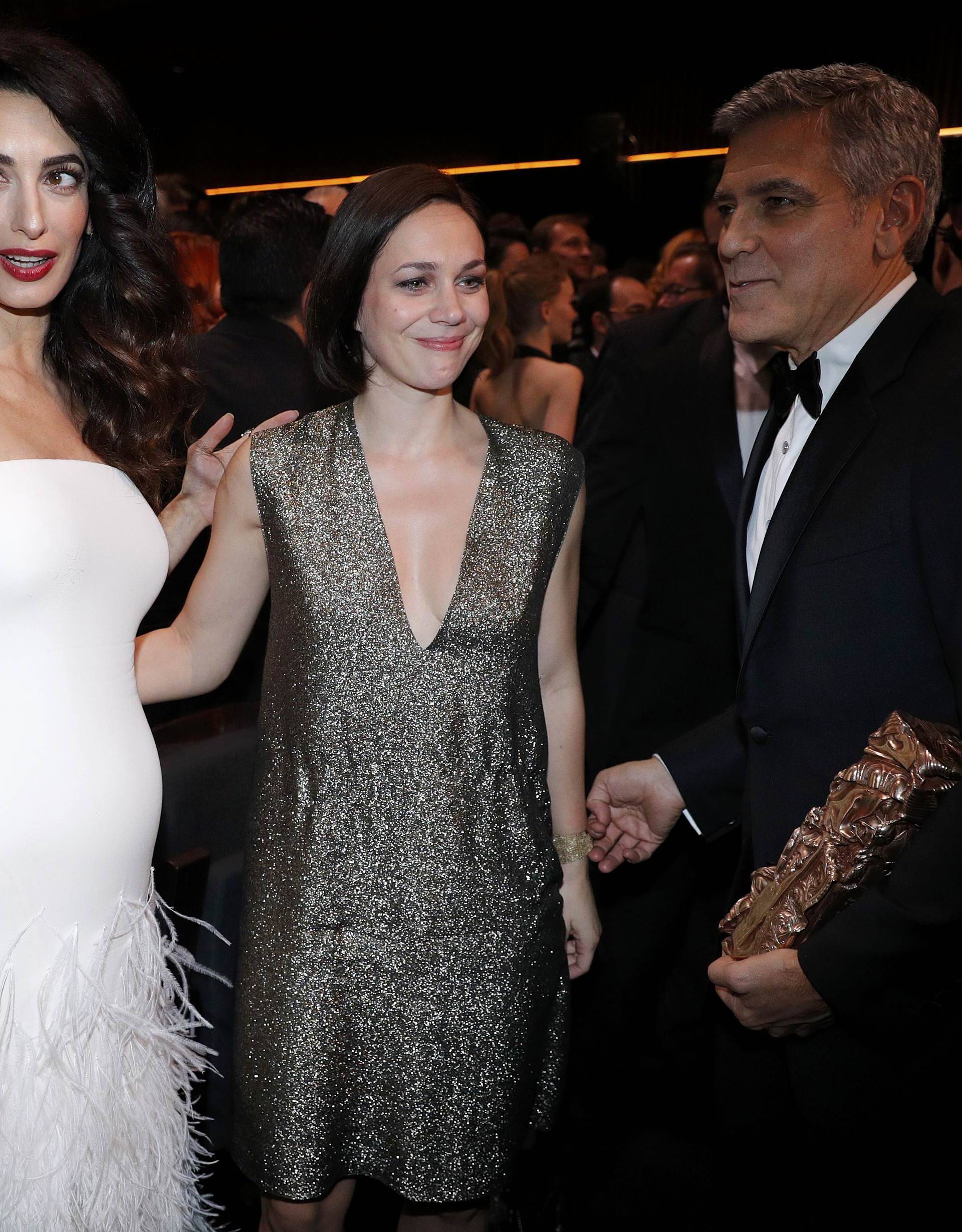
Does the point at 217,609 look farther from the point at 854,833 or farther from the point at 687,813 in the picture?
the point at 854,833

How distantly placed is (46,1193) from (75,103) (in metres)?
1.42

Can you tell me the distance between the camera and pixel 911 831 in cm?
154

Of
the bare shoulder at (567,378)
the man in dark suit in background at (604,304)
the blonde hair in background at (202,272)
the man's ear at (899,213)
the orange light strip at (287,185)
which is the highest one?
the orange light strip at (287,185)

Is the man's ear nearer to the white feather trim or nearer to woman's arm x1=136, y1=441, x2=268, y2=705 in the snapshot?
woman's arm x1=136, y1=441, x2=268, y2=705

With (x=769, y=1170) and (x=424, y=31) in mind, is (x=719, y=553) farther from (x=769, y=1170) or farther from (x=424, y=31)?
(x=424, y=31)

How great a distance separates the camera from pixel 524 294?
5113mm

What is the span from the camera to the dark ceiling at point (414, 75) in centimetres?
852

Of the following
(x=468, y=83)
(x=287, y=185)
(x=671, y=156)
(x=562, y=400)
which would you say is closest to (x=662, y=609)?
(x=562, y=400)

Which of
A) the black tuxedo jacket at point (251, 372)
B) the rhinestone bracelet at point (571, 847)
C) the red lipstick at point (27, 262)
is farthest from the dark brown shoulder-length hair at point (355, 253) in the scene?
the black tuxedo jacket at point (251, 372)

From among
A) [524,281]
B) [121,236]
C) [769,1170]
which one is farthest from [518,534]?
[524,281]

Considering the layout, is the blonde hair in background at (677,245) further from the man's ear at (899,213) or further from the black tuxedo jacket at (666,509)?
the man's ear at (899,213)

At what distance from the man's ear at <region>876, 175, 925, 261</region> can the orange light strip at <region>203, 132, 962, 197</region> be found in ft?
27.0

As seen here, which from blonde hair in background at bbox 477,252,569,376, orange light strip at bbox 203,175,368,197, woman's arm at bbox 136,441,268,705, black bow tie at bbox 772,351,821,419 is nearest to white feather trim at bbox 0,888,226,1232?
woman's arm at bbox 136,441,268,705

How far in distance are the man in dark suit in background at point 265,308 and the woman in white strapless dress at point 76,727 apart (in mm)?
1278
